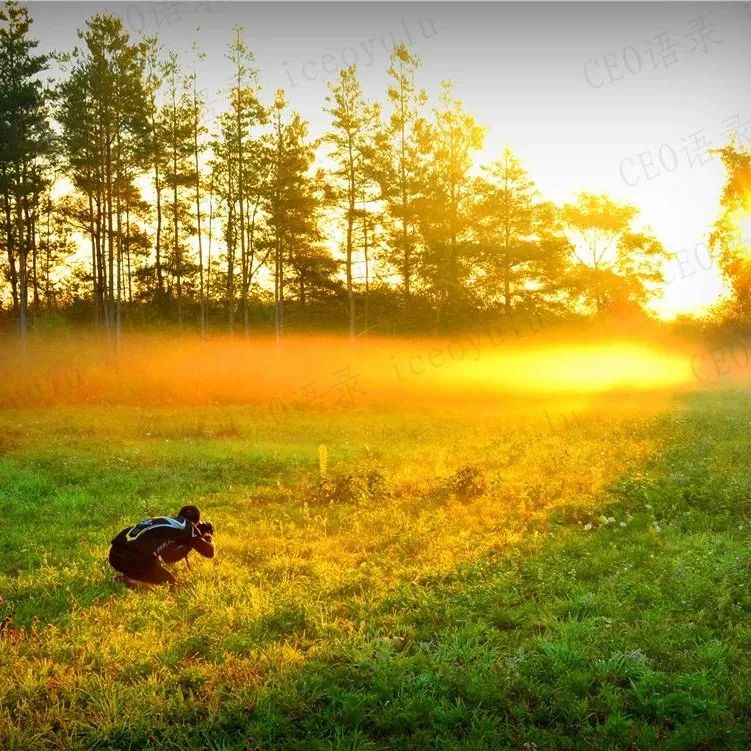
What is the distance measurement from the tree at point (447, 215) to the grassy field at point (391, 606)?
27.4m

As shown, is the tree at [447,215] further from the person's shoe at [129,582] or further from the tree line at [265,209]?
the person's shoe at [129,582]

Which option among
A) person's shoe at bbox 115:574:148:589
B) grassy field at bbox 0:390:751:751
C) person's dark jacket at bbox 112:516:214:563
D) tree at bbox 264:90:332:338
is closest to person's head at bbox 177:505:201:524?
person's dark jacket at bbox 112:516:214:563

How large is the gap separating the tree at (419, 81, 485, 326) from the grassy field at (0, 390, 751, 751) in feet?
89.9

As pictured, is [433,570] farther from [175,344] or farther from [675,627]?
[175,344]

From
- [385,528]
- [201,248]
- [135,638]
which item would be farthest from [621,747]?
[201,248]

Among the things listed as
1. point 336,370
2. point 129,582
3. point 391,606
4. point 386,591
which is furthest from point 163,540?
point 336,370

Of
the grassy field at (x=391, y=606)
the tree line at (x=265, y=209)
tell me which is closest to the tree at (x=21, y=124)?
the tree line at (x=265, y=209)

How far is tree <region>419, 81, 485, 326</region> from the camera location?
4194 cm

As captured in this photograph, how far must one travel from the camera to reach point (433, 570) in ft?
28.1

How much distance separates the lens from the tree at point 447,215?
138 ft

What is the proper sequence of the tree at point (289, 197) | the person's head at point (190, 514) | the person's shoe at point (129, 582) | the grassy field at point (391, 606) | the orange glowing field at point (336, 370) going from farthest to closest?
the tree at point (289, 197)
the orange glowing field at point (336, 370)
the person's head at point (190, 514)
the person's shoe at point (129, 582)
the grassy field at point (391, 606)

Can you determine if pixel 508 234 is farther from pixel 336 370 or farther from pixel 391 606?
pixel 391 606

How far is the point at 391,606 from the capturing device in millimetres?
7602

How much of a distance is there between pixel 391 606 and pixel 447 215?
124ft
